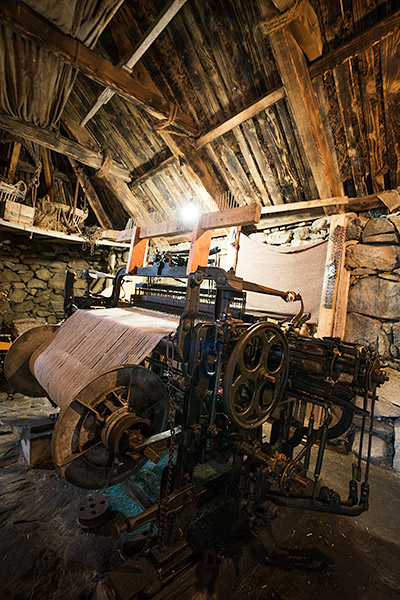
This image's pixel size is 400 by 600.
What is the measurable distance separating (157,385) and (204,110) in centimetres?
533

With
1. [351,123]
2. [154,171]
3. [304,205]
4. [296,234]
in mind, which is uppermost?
[154,171]

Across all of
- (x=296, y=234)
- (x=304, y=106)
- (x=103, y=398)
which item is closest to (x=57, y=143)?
(x=304, y=106)

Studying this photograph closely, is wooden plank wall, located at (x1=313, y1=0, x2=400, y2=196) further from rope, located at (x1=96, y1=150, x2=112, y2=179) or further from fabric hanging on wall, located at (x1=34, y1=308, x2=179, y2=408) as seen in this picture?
rope, located at (x1=96, y1=150, x2=112, y2=179)

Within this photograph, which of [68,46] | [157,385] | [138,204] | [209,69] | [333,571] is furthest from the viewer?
[138,204]

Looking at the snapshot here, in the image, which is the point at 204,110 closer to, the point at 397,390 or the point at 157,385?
the point at 157,385

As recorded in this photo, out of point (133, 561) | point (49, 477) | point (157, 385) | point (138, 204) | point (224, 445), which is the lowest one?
point (49, 477)

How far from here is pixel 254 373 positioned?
6.86 feet

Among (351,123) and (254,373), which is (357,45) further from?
(254,373)

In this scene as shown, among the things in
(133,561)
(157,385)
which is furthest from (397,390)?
(133,561)

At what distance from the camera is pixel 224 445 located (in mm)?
2312

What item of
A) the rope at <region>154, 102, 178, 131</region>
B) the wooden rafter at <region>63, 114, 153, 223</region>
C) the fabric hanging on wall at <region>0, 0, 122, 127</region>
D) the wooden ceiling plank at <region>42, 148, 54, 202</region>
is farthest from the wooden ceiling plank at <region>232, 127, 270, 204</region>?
the wooden ceiling plank at <region>42, 148, 54, 202</region>

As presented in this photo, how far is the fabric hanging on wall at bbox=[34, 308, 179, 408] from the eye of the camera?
2.38m

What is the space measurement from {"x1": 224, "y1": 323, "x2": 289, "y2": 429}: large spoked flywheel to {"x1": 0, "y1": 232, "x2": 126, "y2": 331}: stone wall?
26.0ft

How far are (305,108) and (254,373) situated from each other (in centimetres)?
419
